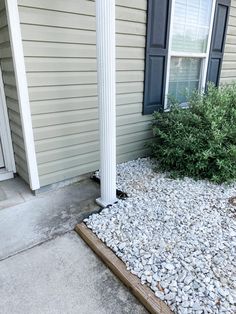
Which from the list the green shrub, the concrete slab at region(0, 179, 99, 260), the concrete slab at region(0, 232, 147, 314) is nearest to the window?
the green shrub

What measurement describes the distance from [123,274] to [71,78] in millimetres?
1815

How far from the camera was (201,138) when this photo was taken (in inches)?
110

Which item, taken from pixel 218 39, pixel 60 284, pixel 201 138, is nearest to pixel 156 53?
pixel 201 138

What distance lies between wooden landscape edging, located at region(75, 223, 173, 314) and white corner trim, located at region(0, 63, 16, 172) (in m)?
1.31

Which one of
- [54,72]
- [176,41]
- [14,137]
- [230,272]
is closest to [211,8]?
[176,41]

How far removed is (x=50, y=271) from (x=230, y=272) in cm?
119

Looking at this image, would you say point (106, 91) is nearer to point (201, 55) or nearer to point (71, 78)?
point (71, 78)

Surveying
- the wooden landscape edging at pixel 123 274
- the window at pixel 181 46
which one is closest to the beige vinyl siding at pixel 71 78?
A: the window at pixel 181 46

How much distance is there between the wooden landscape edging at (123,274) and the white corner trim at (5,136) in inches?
51.4

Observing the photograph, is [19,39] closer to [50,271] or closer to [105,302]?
[50,271]

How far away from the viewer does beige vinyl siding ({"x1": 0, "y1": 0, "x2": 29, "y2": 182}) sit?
218 centimetres

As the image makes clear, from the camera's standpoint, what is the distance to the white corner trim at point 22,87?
6.53ft

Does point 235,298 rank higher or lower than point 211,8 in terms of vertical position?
lower

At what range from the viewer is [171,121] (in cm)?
304
